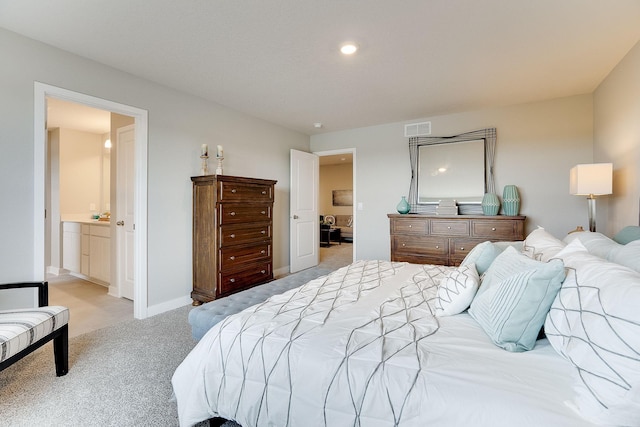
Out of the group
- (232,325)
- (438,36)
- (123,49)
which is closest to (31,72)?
(123,49)

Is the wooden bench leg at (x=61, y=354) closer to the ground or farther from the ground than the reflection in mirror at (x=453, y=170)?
closer to the ground

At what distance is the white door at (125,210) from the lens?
11.9 feet

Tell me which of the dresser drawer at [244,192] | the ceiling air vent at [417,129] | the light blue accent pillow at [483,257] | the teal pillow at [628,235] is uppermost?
the ceiling air vent at [417,129]

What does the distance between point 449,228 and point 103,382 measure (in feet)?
12.1

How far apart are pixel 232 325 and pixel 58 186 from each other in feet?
17.2

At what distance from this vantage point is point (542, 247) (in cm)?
178

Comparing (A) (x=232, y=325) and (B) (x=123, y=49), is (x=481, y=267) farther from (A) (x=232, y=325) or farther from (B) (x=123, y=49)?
(B) (x=123, y=49)

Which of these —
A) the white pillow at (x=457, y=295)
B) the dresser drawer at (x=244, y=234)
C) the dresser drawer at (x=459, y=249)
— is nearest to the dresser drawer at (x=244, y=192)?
the dresser drawer at (x=244, y=234)

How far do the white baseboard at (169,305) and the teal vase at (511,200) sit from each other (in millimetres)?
4046

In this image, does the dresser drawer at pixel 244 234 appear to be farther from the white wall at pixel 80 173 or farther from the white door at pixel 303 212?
the white wall at pixel 80 173

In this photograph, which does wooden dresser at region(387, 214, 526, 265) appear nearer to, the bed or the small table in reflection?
the bed

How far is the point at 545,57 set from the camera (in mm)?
2658

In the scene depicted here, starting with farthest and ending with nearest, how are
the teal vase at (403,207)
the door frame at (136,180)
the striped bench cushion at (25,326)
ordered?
the teal vase at (403,207)
the door frame at (136,180)
the striped bench cushion at (25,326)

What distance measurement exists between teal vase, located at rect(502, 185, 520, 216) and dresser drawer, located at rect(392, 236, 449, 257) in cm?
86
